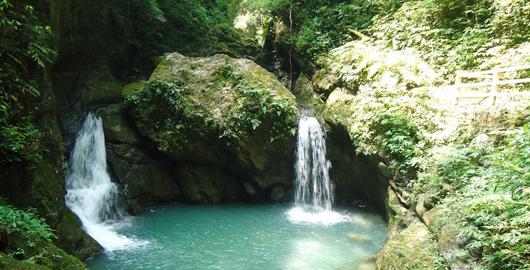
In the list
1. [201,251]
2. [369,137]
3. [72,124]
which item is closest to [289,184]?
[369,137]

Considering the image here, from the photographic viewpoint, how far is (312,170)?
42.2ft

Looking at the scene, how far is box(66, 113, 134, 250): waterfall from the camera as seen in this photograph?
34.3ft

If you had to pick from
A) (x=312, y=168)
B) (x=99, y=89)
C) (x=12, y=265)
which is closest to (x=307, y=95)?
(x=312, y=168)

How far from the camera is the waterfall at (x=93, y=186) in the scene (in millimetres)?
10453

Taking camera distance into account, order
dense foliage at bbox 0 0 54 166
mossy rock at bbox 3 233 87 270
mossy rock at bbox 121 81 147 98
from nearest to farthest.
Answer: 1. mossy rock at bbox 3 233 87 270
2. dense foliage at bbox 0 0 54 166
3. mossy rock at bbox 121 81 147 98

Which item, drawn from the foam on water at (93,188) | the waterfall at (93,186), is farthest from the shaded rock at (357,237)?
the waterfall at (93,186)

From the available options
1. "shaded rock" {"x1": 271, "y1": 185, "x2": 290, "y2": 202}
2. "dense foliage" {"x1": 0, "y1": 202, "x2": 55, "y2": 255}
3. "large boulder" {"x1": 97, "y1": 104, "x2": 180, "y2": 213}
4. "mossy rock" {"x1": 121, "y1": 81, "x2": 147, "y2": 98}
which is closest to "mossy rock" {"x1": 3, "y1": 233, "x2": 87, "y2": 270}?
"dense foliage" {"x1": 0, "y1": 202, "x2": 55, "y2": 255}

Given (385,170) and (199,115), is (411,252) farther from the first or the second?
(199,115)

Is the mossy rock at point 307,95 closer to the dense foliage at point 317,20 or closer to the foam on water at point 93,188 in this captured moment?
the dense foliage at point 317,20

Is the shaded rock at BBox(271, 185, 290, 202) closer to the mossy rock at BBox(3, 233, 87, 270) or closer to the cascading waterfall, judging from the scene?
the cascading waterfall

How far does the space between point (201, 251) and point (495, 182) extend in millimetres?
6171

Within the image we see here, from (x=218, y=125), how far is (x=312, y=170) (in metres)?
3.53

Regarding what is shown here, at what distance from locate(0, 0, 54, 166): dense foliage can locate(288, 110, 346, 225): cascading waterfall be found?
26.5ft

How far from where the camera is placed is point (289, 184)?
1332cm
